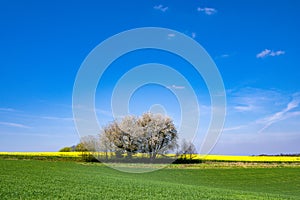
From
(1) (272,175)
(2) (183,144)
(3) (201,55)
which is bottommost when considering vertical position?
(1) (272,175)

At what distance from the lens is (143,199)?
18.5 meters

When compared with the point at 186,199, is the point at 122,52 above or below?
above

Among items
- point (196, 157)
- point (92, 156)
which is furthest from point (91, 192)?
point (196, 157)

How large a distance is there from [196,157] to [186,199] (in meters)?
63.2

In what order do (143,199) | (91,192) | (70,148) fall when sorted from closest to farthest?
(143,199), (91,192), (70,148)

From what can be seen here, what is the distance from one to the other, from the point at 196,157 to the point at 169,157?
6968 mm

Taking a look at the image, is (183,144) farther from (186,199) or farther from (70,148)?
(186,199)

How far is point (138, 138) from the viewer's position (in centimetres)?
7669

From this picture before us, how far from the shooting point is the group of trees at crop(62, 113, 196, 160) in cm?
7606

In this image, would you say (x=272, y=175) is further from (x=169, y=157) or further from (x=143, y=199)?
(x=143, y=199)

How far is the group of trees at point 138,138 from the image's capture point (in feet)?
250

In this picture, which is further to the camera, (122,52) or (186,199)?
(122,52)

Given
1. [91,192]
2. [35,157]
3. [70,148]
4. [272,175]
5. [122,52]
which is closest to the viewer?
[91,192]

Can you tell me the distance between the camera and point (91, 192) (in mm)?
19781
